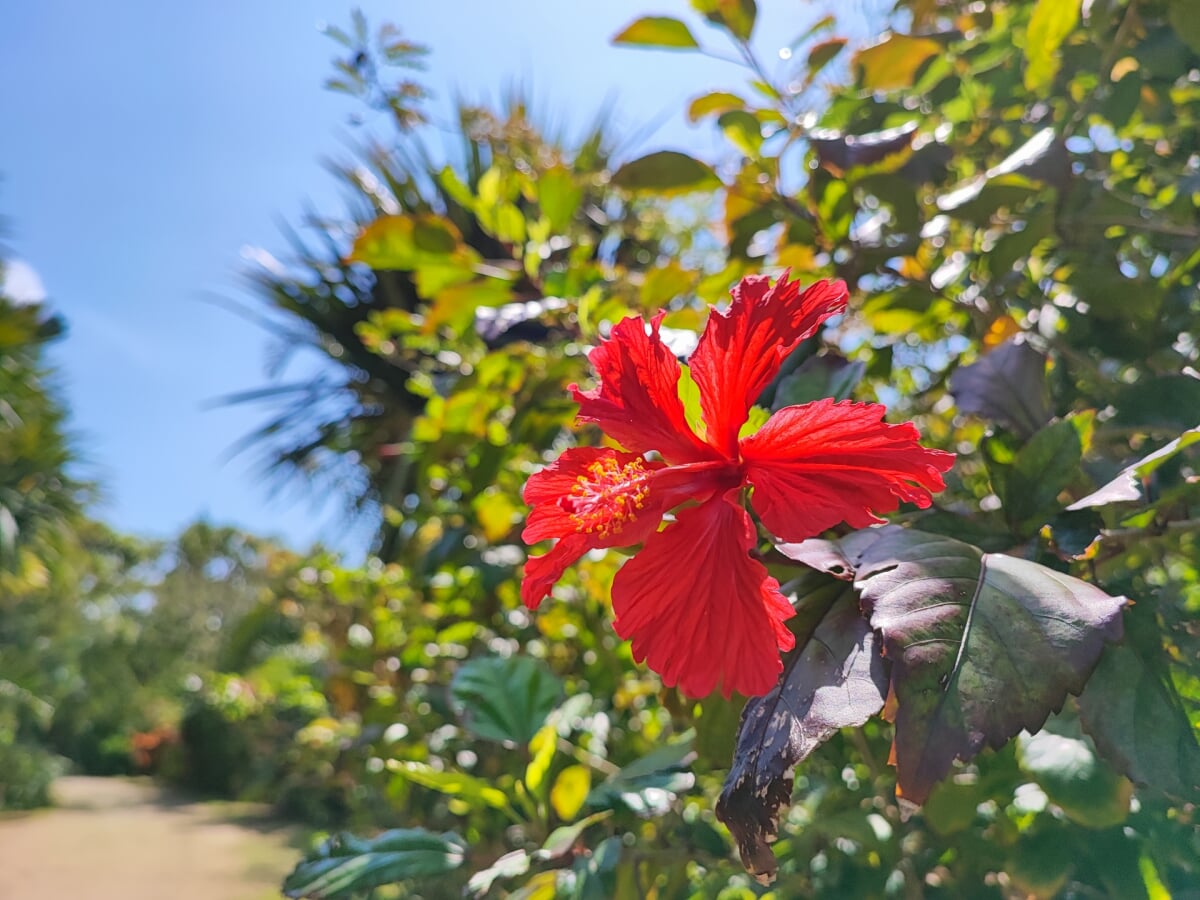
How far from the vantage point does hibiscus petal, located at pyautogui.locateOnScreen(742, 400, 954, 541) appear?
29 cm

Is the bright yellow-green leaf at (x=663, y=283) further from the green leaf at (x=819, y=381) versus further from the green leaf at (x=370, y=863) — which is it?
the green leaf at (x=370, y=863)

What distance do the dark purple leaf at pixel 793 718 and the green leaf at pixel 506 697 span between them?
276 mm

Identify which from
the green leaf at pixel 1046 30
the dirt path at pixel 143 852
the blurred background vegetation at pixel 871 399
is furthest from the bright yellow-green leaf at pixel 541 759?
the dirt path at pixel 143 852

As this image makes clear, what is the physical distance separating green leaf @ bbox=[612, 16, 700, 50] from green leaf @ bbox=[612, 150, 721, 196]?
8 cm

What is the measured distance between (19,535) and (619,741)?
614 cm

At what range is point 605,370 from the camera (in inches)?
13.3

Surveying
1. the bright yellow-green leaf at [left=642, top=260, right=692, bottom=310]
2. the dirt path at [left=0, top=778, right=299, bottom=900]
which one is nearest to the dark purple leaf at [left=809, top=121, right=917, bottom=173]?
the bright yellow-green leaf at [left=642, top=260, right=692, bottom=310]

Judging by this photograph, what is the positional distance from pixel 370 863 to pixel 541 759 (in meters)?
0.12

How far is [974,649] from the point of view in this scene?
0.88 ft

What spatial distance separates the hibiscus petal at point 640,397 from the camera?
13.0 inches

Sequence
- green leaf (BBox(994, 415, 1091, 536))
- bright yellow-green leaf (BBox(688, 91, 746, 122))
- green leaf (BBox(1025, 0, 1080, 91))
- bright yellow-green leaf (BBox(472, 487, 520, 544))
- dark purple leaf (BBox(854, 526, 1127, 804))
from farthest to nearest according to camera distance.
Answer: bright yellow-green leaf (BBox(472, 487, 520, 544))
bright yellow-green leaf (BBox(688, 91, 746, 122))
green leaf (BBox(1025, 0, 1080, 91))
green leaf (BBox(994, 415, 1091, 536))
dark purple leaf (BBox(854, 526, 1127, 804))

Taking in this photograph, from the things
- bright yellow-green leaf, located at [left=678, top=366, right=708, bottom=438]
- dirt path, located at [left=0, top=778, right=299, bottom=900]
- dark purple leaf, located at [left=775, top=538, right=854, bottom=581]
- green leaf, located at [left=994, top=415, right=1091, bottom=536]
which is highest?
bright yellow-green leaf, located at [left=678, top=366, right=708, bottom=438]

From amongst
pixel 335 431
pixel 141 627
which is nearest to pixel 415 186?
pixel 335 431

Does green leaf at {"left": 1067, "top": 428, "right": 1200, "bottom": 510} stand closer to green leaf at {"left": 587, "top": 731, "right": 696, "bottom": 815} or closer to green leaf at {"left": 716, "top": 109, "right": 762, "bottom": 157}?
green leaf at {"left": 587, "top": 731, "right": 696, "bottom": 815}
